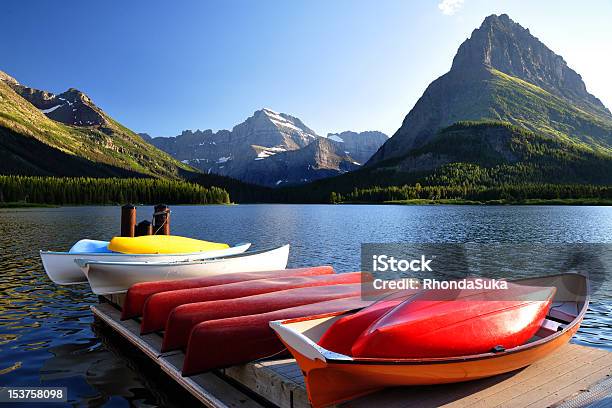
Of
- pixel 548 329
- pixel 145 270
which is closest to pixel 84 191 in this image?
pixel 145 270

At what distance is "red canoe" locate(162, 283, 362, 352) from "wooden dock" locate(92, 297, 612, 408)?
533 mm

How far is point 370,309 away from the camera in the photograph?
8898 mm

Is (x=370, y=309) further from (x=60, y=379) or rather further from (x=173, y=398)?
(x=60, y=379)

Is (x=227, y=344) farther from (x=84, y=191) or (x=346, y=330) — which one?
(x=84, y=191)

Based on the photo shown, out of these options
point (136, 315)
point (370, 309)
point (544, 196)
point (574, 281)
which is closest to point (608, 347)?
point (574, 281)

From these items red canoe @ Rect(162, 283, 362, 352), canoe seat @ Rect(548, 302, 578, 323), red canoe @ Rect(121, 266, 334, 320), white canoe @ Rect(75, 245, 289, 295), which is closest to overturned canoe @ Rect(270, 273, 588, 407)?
canoe seat @ Rect(548, 302, 578, 323)

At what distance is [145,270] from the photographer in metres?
15.3

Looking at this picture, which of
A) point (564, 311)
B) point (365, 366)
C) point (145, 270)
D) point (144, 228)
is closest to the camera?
point (365, 366)

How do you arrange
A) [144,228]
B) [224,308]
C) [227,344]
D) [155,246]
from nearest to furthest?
1. [227,344]
2. [224,308]
3. [155,246]
4. [144,228]

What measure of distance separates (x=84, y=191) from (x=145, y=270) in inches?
6782

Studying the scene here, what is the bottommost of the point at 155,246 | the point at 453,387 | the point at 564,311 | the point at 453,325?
the point at 453,387

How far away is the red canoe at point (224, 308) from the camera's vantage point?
1027 cm

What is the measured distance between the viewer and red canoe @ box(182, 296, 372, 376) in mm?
9000

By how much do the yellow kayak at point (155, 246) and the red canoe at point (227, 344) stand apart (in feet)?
32.9
